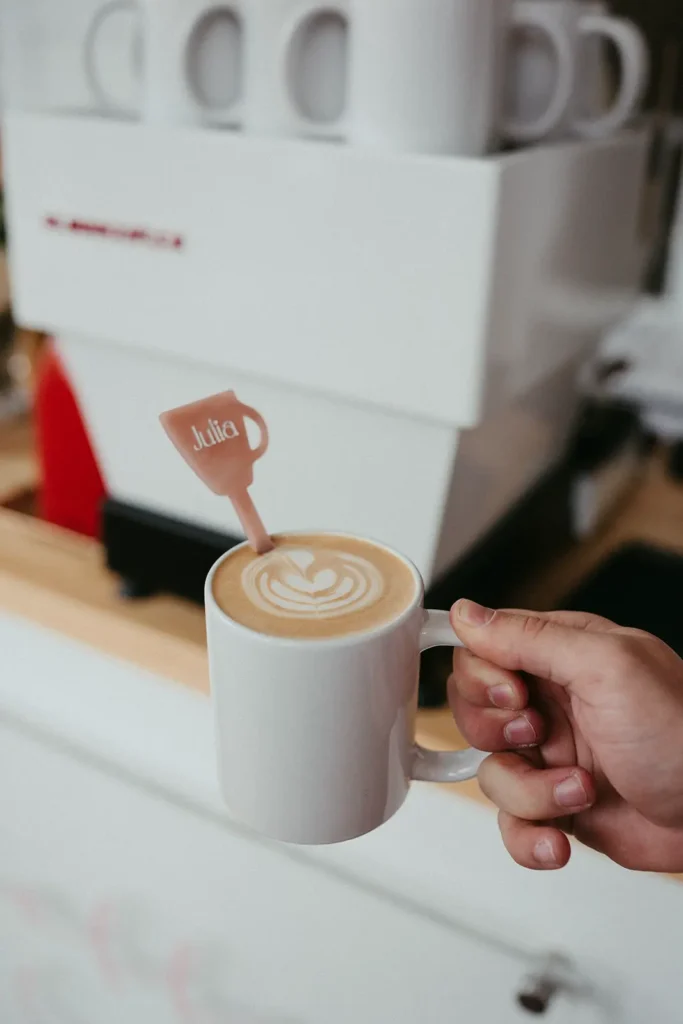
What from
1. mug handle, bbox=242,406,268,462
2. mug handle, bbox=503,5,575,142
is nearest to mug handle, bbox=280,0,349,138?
mug handle, bbox=503,5,575,142

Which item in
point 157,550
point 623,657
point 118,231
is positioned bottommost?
point 157,550

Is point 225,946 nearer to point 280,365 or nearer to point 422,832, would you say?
point 422,832

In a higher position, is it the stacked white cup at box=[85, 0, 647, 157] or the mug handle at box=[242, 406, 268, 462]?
the stacked white cup at box=[85, 0, 647, 157]

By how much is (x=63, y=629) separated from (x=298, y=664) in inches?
15.1

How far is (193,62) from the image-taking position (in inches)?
21.7

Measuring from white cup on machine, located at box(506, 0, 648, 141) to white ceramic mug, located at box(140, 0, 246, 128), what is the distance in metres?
0.16

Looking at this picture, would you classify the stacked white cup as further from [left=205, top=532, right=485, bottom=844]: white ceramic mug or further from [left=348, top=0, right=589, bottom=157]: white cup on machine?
[left=205, top=532, right=485, bottom=844]: white ceramic mug

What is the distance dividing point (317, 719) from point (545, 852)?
5.7 inches

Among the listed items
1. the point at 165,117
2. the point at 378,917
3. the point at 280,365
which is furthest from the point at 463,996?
the point at 165,117

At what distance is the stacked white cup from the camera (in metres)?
0.48

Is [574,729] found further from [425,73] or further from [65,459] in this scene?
[65,459]

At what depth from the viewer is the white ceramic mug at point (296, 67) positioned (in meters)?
0.51

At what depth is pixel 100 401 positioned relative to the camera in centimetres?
66

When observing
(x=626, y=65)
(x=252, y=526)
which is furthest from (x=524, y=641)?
(x=626, y=65)
